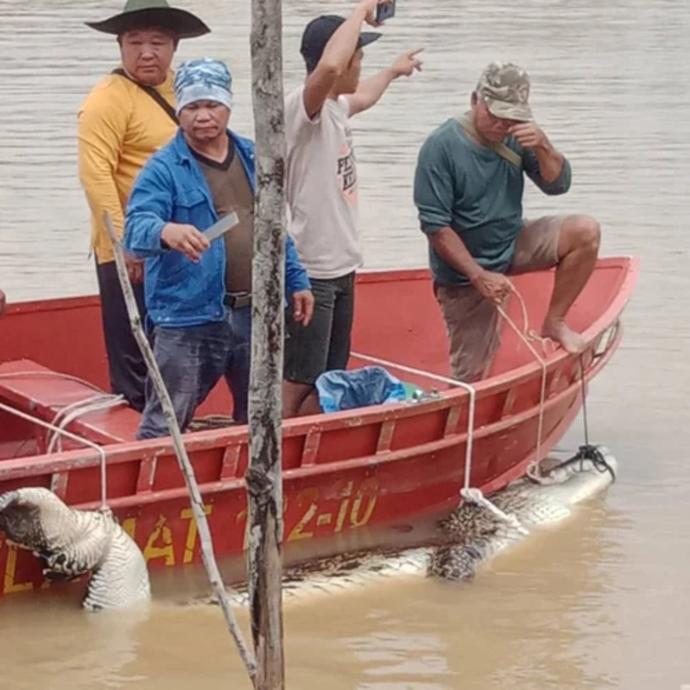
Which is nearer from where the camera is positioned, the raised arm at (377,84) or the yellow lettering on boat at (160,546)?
the yellow lettering on boat at (160,546)

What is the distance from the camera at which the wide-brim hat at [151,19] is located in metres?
7.46

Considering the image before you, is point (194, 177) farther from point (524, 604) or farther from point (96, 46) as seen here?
point (96, 46)

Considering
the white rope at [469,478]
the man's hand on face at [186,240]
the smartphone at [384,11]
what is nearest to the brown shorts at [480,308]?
the white rope at [469,478]

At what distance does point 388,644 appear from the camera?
6.77 m

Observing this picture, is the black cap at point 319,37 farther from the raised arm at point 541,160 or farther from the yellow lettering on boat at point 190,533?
the yellow lettering on boat at point 190,533

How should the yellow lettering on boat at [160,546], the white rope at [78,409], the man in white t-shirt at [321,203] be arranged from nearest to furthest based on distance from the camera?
1. the yellow lettering on boat at [160,546]
2. the man in white t-shirt at [321,203]
3. the white rope at [78,409]

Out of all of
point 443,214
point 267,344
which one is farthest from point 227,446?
point 267,344

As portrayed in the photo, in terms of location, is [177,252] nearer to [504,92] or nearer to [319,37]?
[319,37]

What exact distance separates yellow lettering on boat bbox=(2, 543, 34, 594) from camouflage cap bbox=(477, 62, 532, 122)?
270cm

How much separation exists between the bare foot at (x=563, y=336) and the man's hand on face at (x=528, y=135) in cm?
88

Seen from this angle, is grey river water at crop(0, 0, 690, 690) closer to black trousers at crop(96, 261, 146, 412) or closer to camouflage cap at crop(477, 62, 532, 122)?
black trousers at crop(96, 261, 146, 412)

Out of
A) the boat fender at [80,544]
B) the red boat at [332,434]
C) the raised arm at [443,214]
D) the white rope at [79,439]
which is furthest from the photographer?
the raised arm at [443,214]

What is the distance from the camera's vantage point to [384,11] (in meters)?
7.08

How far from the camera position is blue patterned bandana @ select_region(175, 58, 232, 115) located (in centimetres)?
676
